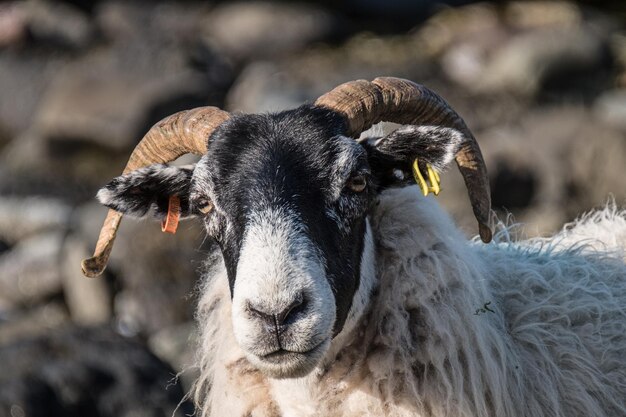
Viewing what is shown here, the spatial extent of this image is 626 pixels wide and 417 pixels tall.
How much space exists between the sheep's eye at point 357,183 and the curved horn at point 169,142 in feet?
2.39

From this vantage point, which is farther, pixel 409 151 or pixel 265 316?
pixel 409 151

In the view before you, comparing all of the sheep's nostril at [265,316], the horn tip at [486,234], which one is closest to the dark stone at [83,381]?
the horn tip at [486,234]

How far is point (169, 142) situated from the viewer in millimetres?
4820

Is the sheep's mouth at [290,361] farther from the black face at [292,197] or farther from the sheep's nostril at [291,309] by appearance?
the sheep's nostril at [291,309]

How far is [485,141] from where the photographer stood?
647 inches

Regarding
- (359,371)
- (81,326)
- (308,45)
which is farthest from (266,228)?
(308,45)

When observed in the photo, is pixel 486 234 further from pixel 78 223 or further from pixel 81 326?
pixel 78 223

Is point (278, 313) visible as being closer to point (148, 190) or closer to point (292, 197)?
point (292, 197)

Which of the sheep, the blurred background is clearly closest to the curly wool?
the sheep

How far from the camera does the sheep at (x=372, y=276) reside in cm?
412

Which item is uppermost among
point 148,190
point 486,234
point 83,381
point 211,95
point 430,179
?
point 148,190

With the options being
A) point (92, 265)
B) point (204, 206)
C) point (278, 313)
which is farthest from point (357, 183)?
point (92, 265)

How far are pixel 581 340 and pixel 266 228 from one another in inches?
67.5

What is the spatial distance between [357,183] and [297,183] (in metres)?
0.32
